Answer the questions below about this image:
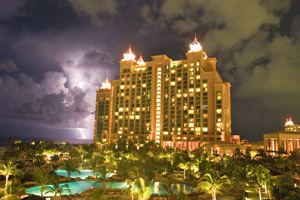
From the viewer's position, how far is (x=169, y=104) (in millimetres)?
120938

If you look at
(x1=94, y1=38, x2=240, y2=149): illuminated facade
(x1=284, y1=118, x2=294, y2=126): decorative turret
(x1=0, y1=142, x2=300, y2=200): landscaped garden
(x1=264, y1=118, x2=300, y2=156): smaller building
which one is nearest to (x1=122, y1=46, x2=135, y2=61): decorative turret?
(x1=94, y1=38, x2=240, y2=149): illuminated facade

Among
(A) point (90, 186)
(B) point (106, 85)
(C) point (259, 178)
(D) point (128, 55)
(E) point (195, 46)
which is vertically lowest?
(A) point (90, 186)

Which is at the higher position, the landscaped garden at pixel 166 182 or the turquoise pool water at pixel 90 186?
the landscaped garden at pixel 166 182

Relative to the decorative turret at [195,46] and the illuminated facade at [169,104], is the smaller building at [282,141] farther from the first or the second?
the decorative turret at [195,46]

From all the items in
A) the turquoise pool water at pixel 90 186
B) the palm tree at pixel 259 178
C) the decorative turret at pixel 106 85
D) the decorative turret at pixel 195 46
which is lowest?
the turquoise pool water at pixel 90 186

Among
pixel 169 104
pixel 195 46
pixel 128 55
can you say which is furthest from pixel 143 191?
pixel 128 55

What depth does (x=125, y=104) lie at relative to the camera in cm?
13238

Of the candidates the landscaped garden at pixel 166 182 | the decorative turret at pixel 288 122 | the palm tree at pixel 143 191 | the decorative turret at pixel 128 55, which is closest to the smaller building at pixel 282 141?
the landscaped garden at pixel 166 182

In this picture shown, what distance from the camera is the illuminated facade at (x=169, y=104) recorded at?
363 ft

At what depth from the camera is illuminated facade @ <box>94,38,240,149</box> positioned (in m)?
111

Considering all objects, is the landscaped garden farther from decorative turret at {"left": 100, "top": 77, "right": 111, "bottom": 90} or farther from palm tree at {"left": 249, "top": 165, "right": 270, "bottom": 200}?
decorative turret at {"left": 100, "top": 77, "right": 111, "bottom": 90}

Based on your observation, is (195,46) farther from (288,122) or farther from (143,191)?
(288,122)

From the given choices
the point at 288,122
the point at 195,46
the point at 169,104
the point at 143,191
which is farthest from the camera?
the point at 288,122

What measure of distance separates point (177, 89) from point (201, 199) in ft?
296
